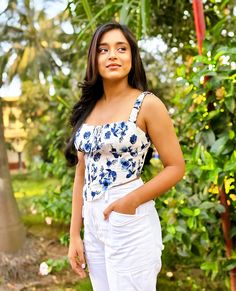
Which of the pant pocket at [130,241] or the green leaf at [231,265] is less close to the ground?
the pant pocket at [130,241]

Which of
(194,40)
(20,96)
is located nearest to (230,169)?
(194,40)

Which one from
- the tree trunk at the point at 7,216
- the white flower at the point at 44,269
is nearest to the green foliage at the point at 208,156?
the white flower at the point at 44,269

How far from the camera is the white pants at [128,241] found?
1193 millimetres

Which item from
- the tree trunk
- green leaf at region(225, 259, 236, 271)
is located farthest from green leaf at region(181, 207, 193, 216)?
the tree trunk

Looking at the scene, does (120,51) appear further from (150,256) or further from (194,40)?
(194,40)

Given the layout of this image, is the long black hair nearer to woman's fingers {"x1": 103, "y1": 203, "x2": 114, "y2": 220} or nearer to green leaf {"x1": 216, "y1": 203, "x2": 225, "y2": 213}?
woman's fingers {"x1": 103, "y1": 203, "x2": 114, "y2": 220}

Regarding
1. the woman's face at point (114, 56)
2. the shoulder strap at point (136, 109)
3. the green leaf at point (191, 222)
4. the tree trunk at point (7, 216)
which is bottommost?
the tree trunk at point (7, 216)

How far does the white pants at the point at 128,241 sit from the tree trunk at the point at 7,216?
2.63m

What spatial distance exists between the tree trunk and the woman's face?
8.73 feet

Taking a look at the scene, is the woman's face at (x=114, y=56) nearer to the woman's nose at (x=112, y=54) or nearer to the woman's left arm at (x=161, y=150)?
the woman's nose at (x=112, y=54)

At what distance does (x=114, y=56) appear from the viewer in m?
1.24

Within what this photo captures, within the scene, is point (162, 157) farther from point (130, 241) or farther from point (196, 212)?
point (196, 212)

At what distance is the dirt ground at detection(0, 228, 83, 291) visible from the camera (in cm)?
321

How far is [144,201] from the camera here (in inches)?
47.2
